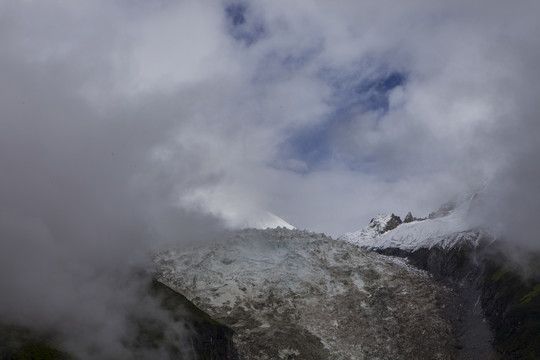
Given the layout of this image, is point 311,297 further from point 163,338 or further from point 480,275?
point 163,338

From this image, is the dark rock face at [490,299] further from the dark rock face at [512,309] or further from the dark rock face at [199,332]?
the dark rock face at [199,332]

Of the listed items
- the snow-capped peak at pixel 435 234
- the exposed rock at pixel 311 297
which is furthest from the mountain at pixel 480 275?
the exposed rock at pixel 311 297

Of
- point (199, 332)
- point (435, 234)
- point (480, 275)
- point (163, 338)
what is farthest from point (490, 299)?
point (163, 338)

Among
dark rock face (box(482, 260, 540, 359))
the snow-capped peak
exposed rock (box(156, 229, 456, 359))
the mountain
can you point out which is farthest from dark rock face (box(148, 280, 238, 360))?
the snow-capped peak

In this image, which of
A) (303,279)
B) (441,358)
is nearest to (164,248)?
(303,279)

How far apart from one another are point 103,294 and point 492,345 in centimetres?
7885

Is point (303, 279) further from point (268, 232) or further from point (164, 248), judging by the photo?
point (164, 248)

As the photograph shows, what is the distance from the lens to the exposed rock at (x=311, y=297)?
4031 inches

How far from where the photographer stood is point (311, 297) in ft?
401

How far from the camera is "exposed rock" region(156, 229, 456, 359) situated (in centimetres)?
10238

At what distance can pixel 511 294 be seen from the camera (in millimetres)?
108000

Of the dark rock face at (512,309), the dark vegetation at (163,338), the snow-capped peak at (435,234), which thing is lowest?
the dark vegetation at (163,338)

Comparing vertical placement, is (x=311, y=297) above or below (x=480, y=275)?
below

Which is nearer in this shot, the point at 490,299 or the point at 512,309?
the point at 512,309
